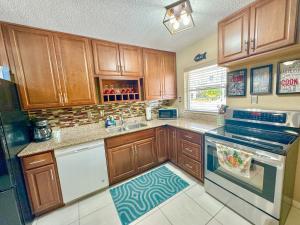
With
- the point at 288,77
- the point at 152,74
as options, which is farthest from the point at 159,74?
the point at 288,77

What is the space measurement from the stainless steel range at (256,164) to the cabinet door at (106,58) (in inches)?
71.9

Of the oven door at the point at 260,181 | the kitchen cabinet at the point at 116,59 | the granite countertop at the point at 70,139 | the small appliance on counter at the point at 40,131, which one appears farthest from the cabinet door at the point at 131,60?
the oven door at the point at 260,181

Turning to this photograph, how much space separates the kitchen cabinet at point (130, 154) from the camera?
→ 2.07 meters

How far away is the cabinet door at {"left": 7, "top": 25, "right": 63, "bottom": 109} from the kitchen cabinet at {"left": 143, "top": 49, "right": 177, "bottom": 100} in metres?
1.49

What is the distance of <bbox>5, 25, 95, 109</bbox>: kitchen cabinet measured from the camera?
5.33ft

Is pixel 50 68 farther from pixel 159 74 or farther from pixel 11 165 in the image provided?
pixel 159 74

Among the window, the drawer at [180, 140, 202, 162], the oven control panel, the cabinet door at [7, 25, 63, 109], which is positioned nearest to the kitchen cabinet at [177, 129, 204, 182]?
the drawer at [180, 140, 202, 162]

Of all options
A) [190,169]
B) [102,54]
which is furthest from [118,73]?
[190,169]

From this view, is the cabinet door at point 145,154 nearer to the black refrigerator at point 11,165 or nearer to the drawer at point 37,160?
the drawer at point 37,160

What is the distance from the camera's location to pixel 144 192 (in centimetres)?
196

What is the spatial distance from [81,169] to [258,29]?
2711mm

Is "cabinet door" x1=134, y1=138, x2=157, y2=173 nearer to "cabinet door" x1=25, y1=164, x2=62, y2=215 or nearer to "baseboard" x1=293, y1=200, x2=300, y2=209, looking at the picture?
"cabinet door" x1=25, y1=164, x2=62, y2=215

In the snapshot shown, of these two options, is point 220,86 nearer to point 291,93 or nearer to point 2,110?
point 291,93

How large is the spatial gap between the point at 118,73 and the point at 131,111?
2.78 ft
